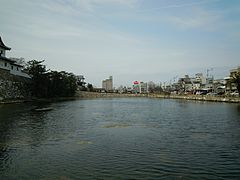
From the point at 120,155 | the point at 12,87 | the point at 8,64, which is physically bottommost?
the point at 120,155

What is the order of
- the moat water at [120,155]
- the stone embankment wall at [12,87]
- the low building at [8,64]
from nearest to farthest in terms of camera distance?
1. the moat water at [120,155]
2. the stone embankment wall at [12,87]
3. the low building at [8,64]

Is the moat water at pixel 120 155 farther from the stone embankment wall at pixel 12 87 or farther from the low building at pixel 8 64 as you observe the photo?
the low building at pixel 8 64

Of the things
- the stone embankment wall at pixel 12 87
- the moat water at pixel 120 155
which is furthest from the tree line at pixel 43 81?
the moat water at pixel 120 155

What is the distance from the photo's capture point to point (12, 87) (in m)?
49.5

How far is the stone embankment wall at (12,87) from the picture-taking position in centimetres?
4542

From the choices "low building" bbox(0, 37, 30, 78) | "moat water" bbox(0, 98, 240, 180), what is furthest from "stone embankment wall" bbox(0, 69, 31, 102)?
"moat water" bbox(0, 98, 240, 180)

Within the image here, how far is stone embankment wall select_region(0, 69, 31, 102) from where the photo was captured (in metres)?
45.4

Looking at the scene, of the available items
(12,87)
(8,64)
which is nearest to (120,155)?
(12,87)

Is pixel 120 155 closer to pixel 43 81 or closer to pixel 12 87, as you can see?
pixel 12 87

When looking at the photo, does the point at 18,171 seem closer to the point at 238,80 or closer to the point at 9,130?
the point at 9,130

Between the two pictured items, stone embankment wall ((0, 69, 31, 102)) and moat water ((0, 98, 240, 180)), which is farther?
stone embankment wall ((0, 69, 31, 102))

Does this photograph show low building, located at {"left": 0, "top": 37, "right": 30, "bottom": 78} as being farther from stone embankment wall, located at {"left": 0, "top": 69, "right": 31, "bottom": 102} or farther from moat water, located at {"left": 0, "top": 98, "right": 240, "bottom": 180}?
moat water, located at {"left": 0, "top": 98, "right": 240, "bottom": 180}

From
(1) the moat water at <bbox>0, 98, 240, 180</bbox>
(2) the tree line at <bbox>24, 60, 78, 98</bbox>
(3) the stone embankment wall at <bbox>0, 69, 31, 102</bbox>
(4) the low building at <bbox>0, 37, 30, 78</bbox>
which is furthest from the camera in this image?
(2) the tree line at <bbox>24, 60, 78, 98</bbox>

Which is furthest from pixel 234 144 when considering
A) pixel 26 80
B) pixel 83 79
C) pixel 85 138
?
pixel 83 79
